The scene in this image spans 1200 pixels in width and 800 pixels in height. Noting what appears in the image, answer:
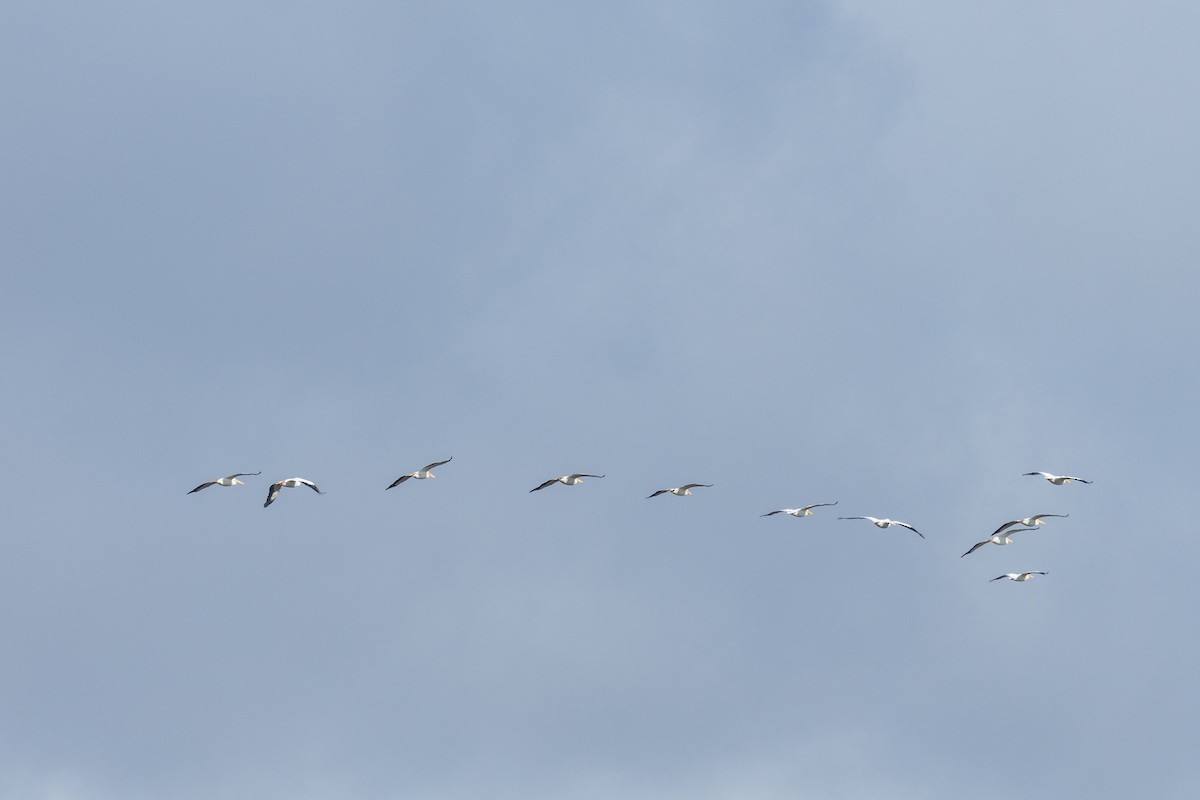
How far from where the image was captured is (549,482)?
262ft

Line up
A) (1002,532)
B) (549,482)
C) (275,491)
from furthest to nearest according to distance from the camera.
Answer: (1002,532)
(549,482)
(275,491)

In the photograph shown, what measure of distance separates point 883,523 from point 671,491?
40.6ft

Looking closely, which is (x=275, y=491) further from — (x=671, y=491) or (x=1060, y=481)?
(x=1060, y=481)

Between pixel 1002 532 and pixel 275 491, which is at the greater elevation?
pixel 1002 532

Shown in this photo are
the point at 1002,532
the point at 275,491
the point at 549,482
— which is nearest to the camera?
the point at 275,491

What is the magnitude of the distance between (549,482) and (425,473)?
268 inches

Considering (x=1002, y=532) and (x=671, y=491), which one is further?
(x=1002, y=532)

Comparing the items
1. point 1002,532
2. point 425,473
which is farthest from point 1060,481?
point 425,473

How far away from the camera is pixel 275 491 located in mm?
72000

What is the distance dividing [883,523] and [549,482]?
18875 mm

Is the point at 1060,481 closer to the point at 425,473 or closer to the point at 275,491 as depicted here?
the point at 425,473

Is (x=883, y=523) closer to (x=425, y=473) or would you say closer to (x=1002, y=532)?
(x=1002, y=532)

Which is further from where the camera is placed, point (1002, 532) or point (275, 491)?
point (1002, 532)

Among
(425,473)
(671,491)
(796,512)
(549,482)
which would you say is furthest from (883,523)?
(425,473)
